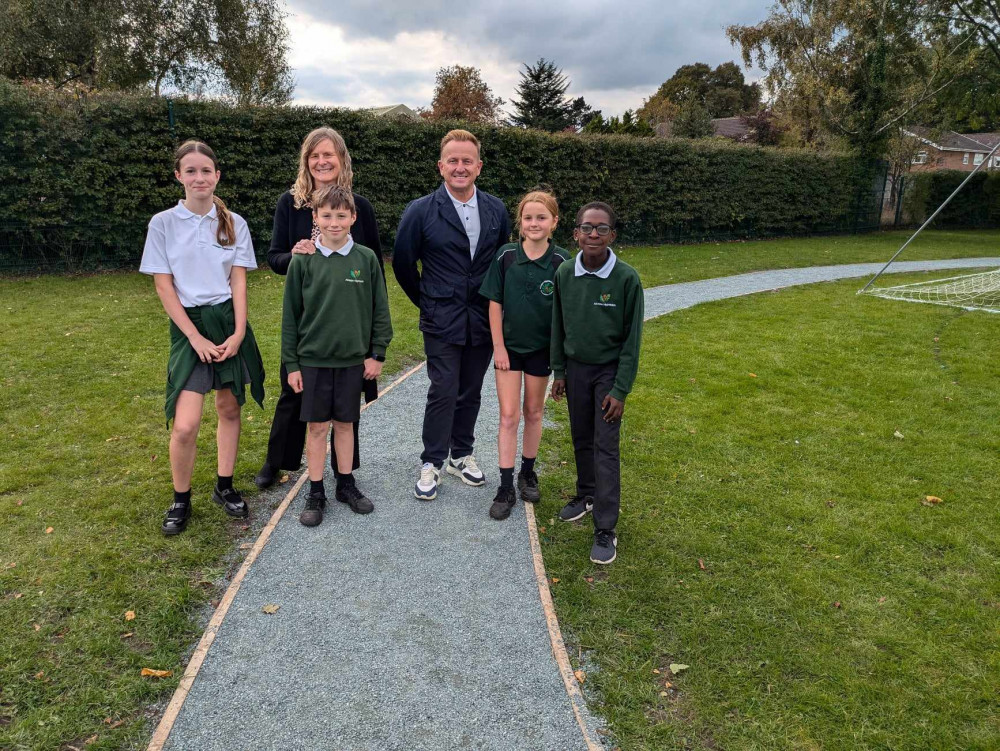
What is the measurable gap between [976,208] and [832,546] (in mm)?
31755

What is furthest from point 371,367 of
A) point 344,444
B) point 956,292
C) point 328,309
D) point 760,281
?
point 760,281

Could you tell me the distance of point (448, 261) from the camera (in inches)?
160

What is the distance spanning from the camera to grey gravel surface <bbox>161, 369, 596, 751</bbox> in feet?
7.99

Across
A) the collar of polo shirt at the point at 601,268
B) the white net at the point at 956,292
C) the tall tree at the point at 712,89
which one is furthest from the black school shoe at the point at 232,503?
the tall tree at the point at 712,89

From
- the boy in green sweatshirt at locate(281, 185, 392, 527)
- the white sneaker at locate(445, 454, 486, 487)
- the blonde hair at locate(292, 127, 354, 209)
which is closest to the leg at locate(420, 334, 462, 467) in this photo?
the white sneaker at locate(445, 454, 486, 487)

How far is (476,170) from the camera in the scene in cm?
397

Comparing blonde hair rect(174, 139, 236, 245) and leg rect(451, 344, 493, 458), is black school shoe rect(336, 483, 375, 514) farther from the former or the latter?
blonde hair rect(174, 139, 236, 245)

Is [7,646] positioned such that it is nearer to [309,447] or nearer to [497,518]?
[309,447]

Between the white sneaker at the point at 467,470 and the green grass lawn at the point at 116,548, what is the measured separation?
0.63 metres

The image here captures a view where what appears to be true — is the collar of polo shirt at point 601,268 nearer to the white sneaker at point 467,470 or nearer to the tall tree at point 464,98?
the white sneaker at point 467,470

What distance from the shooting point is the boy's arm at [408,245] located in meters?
4.02

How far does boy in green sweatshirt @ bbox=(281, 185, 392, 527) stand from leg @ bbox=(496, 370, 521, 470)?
770 millimetres

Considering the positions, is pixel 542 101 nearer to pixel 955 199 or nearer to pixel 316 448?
pixel 955 199

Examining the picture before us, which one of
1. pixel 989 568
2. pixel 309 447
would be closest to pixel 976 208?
pixel 989 568
